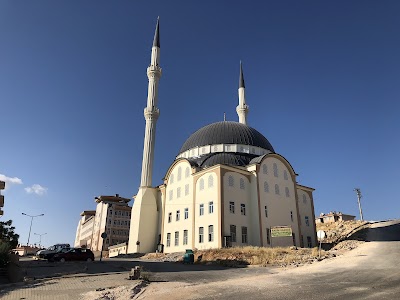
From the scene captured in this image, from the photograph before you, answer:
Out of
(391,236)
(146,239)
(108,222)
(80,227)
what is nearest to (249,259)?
(146,239)

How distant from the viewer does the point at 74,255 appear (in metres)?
27.0

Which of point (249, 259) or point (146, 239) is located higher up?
point (146, 239)

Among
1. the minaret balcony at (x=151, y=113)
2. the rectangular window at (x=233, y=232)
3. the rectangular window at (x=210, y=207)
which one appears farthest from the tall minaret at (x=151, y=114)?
the rectangular window at (x=233, y=232)

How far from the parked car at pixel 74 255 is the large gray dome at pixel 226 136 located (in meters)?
20.6

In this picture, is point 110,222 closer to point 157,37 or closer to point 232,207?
point 157,37

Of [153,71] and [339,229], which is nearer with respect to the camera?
[153,71]

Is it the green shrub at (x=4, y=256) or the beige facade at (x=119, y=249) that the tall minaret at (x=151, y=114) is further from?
the green shrub at (x=4, y=256)

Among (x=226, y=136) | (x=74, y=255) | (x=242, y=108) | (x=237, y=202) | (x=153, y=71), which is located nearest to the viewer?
(x=74, y=255)

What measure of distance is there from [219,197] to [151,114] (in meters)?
17.8

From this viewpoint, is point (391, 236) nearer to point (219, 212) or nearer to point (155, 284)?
point (219, 212)

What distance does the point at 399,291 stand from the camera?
394 inches

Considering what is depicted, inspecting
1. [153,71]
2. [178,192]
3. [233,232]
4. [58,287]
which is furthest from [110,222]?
[58,287]

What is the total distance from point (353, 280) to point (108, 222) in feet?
241

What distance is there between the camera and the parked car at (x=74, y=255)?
86.6 feet
